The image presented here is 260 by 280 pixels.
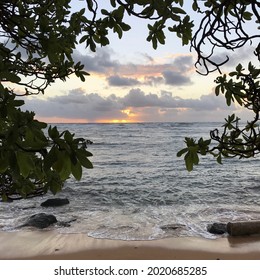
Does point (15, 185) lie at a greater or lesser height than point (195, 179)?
greater

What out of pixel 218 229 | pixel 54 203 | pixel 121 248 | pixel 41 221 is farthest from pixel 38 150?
pixel 54 203

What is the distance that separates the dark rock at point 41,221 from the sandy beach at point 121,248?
2.54ft

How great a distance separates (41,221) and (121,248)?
292cm

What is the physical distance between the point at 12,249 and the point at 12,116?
6.89 metres

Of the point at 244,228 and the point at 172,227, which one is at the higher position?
the point at 244,228

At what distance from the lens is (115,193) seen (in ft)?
47.1

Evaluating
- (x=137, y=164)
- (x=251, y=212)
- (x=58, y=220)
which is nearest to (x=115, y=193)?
(x=58, y=220)

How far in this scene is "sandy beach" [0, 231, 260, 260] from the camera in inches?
277

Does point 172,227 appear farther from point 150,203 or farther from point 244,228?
point 150,203

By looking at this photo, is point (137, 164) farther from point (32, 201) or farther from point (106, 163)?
point (32, 201)

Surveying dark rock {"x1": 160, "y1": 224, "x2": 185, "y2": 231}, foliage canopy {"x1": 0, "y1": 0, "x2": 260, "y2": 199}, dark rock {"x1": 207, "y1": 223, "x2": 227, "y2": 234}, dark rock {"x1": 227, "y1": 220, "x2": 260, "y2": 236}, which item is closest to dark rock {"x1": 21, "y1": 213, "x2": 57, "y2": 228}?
dark rock {"x1": 160, "y1": 224, "x2": 185, "y2": 231}

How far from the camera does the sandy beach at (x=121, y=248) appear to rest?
7035mm

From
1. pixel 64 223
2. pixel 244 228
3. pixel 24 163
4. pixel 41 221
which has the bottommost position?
pixel 64 223

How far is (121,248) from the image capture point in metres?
7.53
